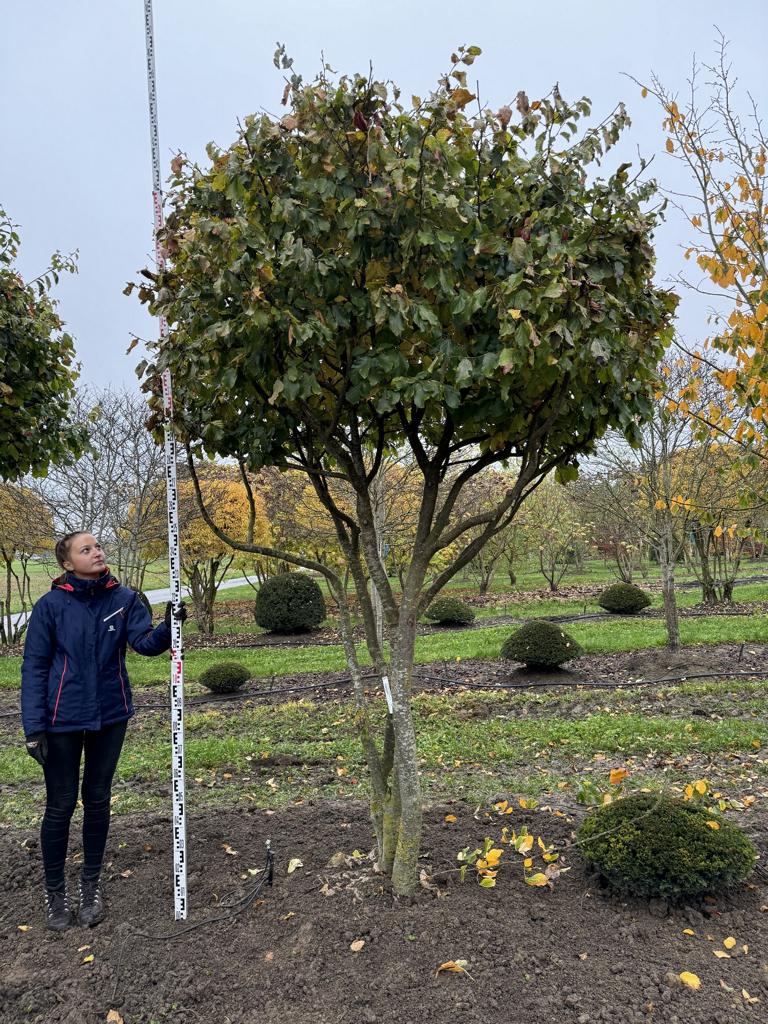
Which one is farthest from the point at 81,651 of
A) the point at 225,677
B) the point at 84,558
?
the point at 225,677

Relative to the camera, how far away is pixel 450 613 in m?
15.6

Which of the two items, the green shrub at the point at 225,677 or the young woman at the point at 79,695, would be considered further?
the green shrub at the point at 225,677

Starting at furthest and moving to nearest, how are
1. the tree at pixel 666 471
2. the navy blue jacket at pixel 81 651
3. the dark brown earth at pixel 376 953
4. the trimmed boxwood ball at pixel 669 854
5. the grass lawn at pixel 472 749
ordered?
1. the tree at pixel 666 471
2. the grass lawn at pixel 472 749
3. the navy blue jacket at pixel 81 651
4. the trimmed boxwood ball at pixel 669 854
5. the dark brown earth at pixel 376 953

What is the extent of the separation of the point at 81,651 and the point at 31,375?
333 cm

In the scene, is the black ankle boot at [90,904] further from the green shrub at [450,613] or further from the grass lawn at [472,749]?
the green shrub at [450,613]

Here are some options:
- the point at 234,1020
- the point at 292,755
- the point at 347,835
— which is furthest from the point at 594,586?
the point at 234,1020

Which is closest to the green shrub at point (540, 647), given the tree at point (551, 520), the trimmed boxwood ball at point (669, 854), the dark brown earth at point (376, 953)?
the dark brown earth at point (376, 953)

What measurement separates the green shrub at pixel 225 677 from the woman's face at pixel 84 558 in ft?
19.8

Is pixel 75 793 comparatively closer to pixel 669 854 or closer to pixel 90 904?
pixel 90 904

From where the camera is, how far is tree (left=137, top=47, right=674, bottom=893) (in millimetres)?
2564

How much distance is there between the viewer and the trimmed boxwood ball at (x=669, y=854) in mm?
3068

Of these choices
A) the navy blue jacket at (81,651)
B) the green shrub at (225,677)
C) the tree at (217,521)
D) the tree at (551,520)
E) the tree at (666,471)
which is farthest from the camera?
the tree at (551,520)

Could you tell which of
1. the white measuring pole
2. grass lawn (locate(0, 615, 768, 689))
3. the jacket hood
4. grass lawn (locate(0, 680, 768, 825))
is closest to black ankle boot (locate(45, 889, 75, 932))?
the white measuring pole

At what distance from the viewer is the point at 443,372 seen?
2.62 m
